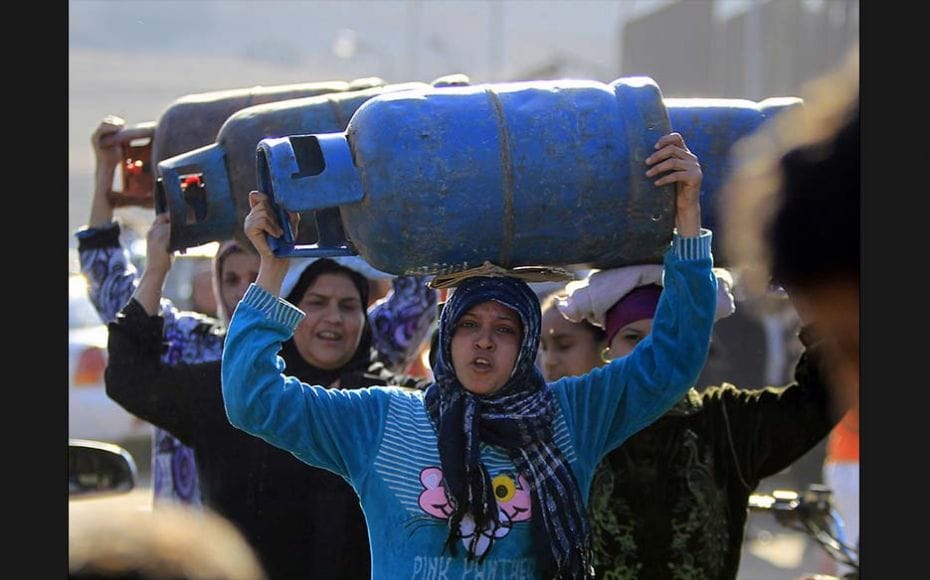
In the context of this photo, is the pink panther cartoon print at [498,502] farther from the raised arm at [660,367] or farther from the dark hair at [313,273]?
the dark hair at [313,273]

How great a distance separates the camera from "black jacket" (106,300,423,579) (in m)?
4.55

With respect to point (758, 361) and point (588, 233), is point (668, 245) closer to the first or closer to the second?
point (588, 233)

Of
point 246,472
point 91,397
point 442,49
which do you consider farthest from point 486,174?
point 442,49

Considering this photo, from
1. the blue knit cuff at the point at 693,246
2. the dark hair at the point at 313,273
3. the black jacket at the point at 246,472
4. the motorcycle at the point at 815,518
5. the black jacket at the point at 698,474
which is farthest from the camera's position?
the motorcycle at the point at 815,518

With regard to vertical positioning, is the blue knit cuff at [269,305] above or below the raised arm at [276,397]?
above

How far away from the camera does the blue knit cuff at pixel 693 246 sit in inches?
138

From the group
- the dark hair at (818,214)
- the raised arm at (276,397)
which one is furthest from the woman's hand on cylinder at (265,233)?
the dark hair at (818,214)

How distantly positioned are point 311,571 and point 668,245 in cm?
163

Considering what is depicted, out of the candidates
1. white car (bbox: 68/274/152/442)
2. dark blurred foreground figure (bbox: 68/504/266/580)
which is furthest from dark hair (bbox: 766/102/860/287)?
white car (bbox: 68/274/152/442)

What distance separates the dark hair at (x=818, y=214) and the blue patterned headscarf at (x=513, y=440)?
1.92ft

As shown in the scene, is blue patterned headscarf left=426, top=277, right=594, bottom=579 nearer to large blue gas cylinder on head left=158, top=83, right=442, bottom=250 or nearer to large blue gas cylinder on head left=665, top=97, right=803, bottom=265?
large blue gas cylinder on head left=665, top=97, right=803, bottom=265

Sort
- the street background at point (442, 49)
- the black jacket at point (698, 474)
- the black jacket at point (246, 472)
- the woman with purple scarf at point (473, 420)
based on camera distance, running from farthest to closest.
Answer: the street background at point (442, 49)
the black jacket at point (246, 472)
the black jacket at point (698, 474)
the woman with purple scarf at point (473, 420)

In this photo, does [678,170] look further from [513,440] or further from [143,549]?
[143,549]

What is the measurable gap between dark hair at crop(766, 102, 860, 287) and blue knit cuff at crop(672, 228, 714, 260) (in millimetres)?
138
